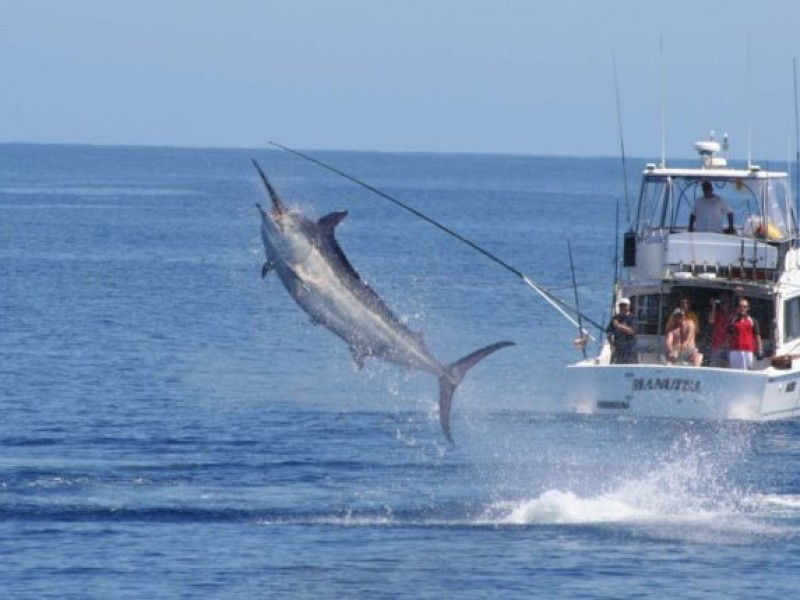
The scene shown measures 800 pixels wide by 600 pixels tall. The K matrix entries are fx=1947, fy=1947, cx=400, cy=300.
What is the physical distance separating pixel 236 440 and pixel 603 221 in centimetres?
9807

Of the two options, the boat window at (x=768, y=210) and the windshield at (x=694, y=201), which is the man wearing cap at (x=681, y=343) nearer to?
the boat window at (x=768, y=210)

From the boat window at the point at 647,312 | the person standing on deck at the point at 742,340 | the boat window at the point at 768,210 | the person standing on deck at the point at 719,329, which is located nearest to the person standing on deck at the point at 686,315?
the person standing on deck at the point at 719,329

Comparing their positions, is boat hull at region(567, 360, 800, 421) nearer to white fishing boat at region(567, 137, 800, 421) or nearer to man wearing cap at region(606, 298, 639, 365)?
white fishing boat at region(567, 137, 800, 421)

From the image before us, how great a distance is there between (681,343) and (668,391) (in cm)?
161

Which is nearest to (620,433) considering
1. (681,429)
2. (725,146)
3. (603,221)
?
(681,429)

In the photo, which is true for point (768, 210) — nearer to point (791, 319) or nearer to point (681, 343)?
point (791, 319)

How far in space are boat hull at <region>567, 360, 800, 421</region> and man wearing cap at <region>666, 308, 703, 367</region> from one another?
39.5 inches

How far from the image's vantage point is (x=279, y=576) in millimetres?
24375

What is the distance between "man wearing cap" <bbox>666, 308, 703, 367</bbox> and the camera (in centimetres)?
3575

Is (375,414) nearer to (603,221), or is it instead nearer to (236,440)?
(236,440)

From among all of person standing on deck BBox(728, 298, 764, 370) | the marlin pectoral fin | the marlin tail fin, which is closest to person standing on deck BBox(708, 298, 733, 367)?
person standing on deck BBox(728, 298, 764, 370)

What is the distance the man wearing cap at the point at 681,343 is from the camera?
1407 inches

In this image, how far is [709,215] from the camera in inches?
1508

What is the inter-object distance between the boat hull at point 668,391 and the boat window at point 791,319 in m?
2.65
